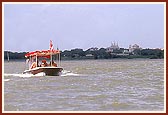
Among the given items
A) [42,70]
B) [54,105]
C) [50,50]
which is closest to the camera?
[54,105]

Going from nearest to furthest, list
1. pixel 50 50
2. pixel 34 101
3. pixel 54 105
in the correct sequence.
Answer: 1. pixel 54 105
2. pixel 34 101
3. pixel 50 50

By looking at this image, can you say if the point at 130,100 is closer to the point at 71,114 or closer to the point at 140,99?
the point at 140,99

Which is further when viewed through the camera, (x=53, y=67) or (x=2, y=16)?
(x=53, y=67)

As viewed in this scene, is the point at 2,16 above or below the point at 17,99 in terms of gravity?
above

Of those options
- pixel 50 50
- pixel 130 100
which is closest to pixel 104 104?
pixel 130 100

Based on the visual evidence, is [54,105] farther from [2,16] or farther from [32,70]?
[32,70]

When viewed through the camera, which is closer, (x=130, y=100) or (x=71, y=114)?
(x=71, y=114)

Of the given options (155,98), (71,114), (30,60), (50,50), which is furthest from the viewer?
(30,60)

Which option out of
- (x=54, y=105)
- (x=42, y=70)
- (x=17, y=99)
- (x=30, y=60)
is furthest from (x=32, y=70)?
(x=54, y=105)

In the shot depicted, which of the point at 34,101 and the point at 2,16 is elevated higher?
the point at 2,16

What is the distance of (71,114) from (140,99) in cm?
847

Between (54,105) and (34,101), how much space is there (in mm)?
1336

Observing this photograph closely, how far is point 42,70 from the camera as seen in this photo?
2792 centimetres

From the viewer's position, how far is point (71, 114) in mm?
7711
